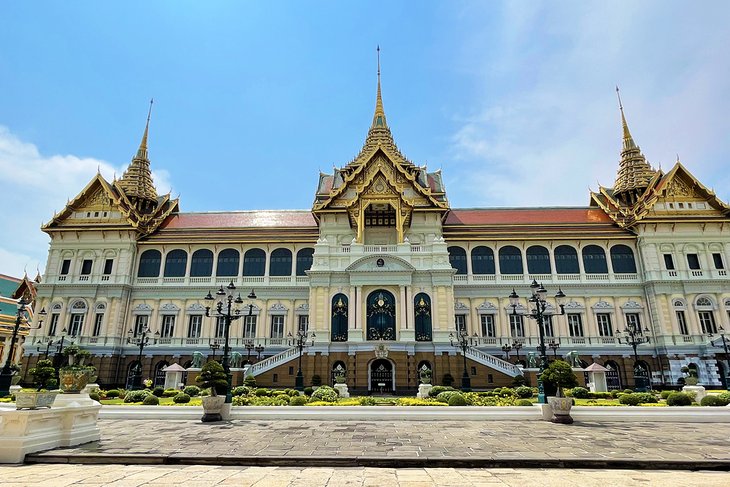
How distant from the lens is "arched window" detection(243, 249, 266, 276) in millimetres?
36000

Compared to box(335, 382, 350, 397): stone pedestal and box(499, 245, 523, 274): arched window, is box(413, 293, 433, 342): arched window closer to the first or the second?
box(335, 382, 350, 397): stone pedestal

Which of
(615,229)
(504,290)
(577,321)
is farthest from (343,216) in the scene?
(615,229)

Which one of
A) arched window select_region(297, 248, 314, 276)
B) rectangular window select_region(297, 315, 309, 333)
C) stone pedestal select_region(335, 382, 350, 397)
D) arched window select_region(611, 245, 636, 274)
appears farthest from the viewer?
arched window select_region(297, 248, 314, 276)

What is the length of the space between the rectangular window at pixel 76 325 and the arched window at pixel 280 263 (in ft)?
50.1

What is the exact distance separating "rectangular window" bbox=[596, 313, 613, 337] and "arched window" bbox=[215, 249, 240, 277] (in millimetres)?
Result: 29071

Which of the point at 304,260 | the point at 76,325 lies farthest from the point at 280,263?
the point at 76,325

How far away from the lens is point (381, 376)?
27.5 metres

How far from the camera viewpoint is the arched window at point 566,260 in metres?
34.4

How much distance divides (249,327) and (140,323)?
9.13m

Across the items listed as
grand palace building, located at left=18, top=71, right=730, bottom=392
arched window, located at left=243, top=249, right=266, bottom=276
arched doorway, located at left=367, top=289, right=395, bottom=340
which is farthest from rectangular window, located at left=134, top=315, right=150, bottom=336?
arched doorway, located at left=367, top=289, right=395, bottom=340

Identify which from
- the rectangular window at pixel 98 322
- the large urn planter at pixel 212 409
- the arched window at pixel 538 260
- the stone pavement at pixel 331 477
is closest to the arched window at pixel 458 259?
the arched window at pixel 538 260

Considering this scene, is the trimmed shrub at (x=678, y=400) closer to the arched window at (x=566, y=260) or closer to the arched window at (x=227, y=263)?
the arched window at (x=566, y=260)

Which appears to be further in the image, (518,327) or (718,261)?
(718,261)

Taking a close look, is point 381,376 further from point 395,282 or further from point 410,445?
point 410,445
